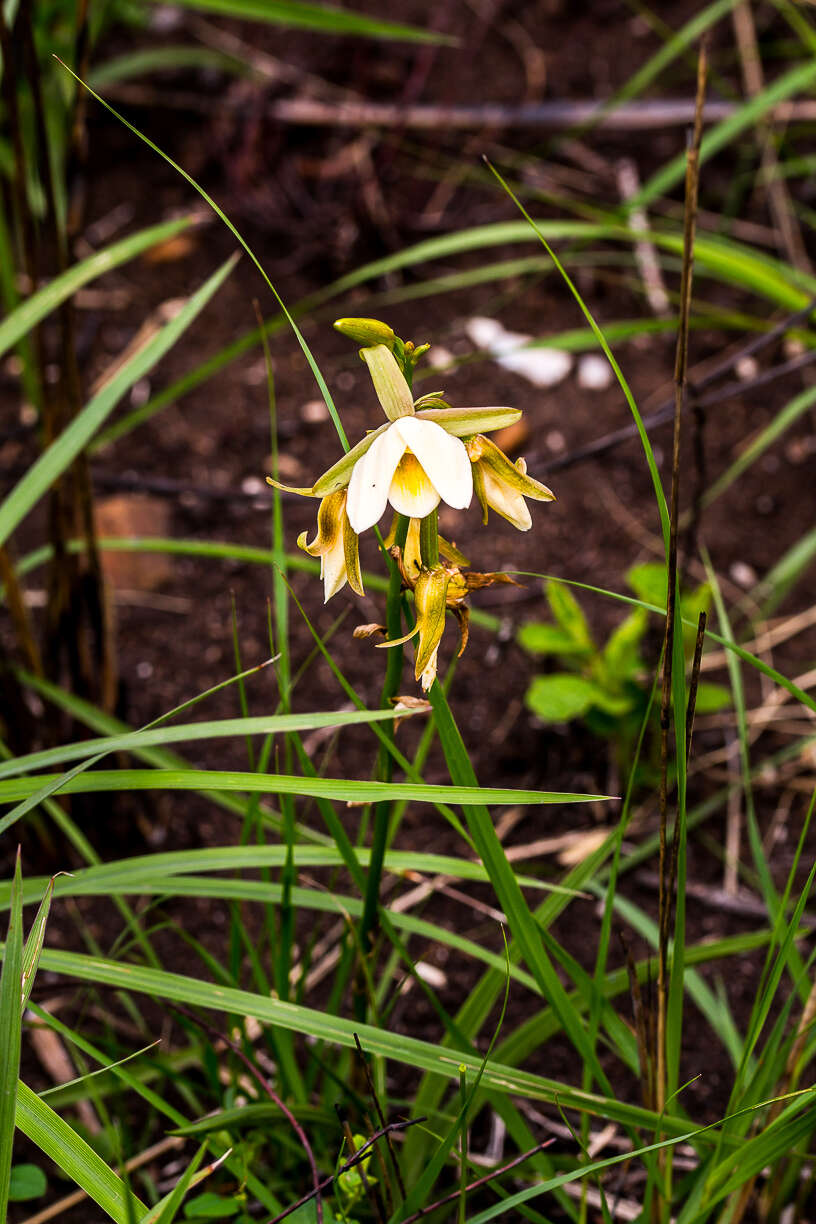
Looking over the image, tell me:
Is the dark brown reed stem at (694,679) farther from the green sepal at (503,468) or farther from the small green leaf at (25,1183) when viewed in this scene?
the small green leaf at (25,1183)

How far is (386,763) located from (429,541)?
23 centimetres

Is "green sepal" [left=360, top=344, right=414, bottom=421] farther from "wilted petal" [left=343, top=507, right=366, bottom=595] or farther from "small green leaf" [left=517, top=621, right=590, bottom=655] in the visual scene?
"small green leaf" [left=517, top=621, right=590, bottom=655]

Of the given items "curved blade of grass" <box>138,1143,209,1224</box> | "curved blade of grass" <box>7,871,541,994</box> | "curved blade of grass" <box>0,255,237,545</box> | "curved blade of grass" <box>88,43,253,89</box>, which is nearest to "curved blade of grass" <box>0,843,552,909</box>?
"curved blade of grass" <box>7,871,541,994</box>

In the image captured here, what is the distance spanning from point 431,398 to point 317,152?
2210 millimetres

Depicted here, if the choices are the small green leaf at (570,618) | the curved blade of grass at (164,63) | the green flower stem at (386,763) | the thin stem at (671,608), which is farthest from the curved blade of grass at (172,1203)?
the curved blade of grass at (164,63)

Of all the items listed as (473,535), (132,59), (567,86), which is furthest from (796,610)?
(132,59)

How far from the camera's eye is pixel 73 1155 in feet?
2.55

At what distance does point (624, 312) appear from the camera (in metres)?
2.45

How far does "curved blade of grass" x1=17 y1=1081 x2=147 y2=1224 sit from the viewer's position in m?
0.77

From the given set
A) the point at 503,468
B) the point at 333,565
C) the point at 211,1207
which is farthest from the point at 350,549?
the point at 211,1207

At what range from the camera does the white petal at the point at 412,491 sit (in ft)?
2.36

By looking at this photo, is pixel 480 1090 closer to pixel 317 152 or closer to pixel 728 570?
pixel 728 570

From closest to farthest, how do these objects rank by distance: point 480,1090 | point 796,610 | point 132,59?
point 480,1090
point 796,610
point 132,59

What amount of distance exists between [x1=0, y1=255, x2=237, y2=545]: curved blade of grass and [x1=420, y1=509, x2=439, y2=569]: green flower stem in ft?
1.67
